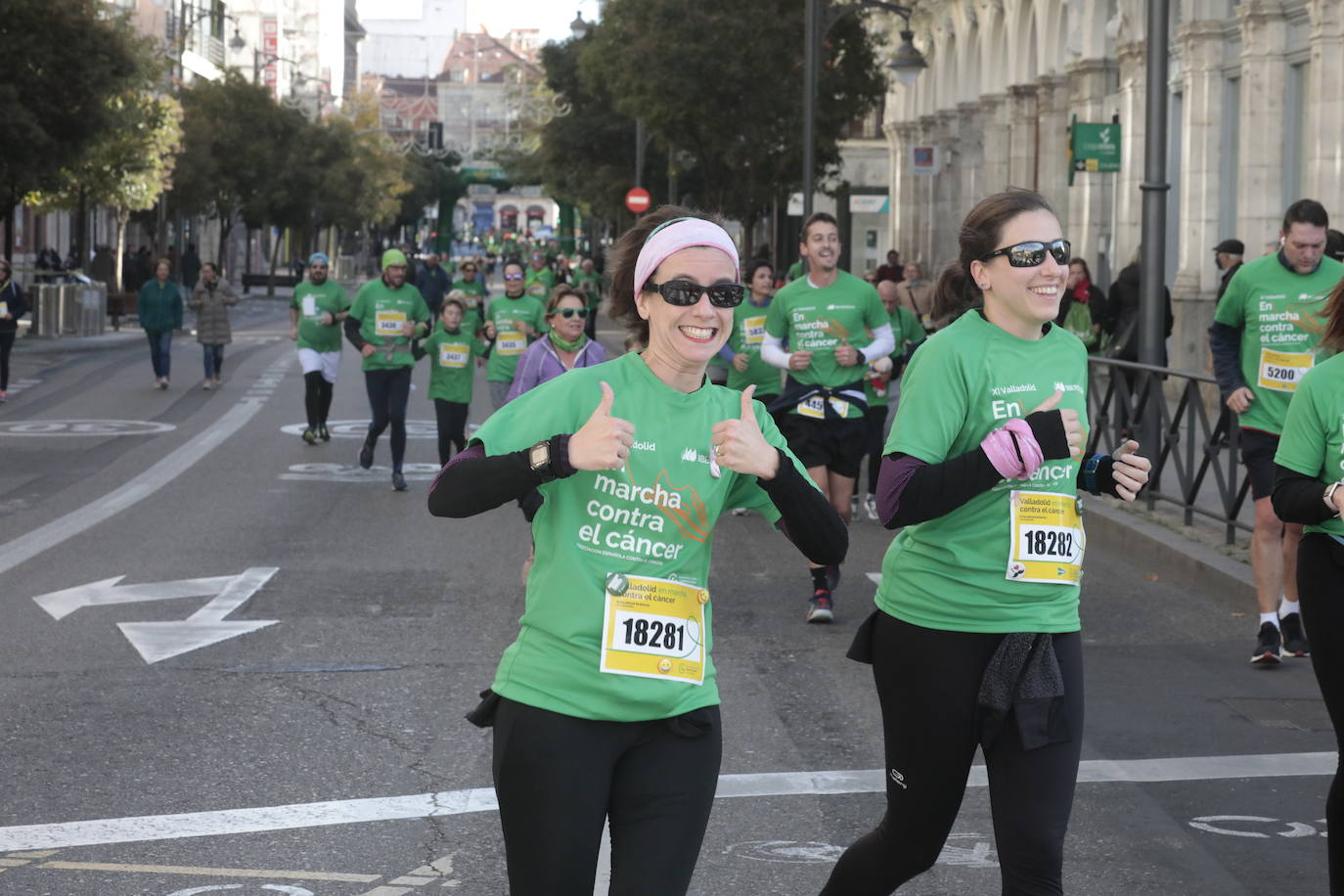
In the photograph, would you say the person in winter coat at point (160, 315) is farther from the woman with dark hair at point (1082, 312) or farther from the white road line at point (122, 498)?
the woman with dark hair at point (1082, 312)

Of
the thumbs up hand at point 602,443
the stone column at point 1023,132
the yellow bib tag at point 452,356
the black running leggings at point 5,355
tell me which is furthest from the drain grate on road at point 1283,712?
the stone column at point 1023,132

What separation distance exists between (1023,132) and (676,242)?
30601 mm

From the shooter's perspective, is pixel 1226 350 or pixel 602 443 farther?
pixel 1226 350

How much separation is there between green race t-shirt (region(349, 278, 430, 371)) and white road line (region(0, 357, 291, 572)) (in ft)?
6.08

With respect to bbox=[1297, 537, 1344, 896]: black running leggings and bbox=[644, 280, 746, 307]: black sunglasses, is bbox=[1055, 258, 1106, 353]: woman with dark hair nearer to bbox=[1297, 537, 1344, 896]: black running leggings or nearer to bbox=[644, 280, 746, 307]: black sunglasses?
bbox=[1297, 537, 1344, 896]: black running leggings

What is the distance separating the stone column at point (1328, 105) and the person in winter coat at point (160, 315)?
13.5 meters

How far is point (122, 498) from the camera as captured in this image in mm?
14688

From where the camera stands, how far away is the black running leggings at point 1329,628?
15.3 feet

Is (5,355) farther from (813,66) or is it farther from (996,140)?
(996,140)

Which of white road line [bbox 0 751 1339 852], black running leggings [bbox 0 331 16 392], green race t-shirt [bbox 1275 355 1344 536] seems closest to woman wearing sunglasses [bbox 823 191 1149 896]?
A: green race t-shirt [bbox 1275 355 1344 536]

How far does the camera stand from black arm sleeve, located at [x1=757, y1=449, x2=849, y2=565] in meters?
3.59

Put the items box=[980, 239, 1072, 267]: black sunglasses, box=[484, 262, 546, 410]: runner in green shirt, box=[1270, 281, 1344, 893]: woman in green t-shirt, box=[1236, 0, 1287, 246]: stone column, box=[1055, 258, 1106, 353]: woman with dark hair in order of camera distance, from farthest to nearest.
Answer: box=[1236, 0, 1287, 246]: stone column, box=[1055, 258, 1106, 353]: woman with dark hair, box=[484, 262, 546, 410]: runner in green shirt, box=[1270, 281, 1344, 893]: woman in green t-shirt, box=[980, 239, 1072, 267]: black sunglasses

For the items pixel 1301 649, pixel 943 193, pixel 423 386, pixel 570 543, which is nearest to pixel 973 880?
pixel 570 543

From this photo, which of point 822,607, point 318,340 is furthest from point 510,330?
point 822,607
